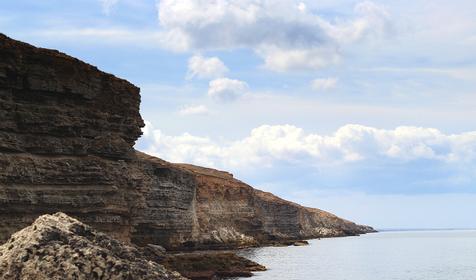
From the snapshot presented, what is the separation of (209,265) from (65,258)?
4111 cm

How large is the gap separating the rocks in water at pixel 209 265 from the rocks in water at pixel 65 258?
1222 inches

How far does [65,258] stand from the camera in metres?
7.66

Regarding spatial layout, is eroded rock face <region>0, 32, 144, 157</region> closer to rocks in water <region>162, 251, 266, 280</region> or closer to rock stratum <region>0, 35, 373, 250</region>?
rock stratum <region>0, 35, 373, 250</region>

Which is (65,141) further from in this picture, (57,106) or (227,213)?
(227,213)

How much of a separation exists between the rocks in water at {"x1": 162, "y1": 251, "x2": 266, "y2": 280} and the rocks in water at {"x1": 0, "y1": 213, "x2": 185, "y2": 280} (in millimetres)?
31032

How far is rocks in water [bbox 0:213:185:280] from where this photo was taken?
761 centimetres

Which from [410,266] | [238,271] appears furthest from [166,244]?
[410,266]

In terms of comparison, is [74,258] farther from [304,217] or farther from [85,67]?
[304,217]

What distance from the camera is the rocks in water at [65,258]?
7.61 meters

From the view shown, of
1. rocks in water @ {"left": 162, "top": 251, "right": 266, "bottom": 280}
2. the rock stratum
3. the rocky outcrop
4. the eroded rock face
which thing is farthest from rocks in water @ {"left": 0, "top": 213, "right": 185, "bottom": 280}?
the rocky outcrop

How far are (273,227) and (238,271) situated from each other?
→ 100 m

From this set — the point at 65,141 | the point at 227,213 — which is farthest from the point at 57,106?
the point at 227,213

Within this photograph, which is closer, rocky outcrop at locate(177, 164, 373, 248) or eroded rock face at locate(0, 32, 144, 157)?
eroded rock face at locate(0, 32, 144, 157)

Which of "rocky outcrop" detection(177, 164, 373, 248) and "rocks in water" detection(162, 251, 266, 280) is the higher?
"rocky outcrop" detection(177, 164, 373, 248)
